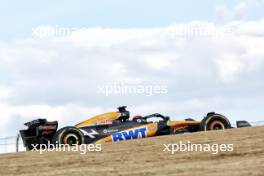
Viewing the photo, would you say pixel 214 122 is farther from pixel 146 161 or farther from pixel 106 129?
pixel 146 161

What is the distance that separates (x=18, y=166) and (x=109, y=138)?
5.96 metres

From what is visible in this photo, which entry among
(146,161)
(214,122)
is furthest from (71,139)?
(146,161)

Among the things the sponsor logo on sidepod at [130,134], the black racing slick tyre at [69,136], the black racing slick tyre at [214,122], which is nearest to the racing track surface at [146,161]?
the black racing slick tyre at [69,136]

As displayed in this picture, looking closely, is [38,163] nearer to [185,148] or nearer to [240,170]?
[185,148]

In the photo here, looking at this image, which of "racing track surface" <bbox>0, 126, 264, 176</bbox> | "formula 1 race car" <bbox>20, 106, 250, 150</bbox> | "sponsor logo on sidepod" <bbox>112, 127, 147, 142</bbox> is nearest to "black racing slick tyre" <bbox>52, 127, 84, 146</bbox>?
"formula 1 race car" <bbox>20, 106, 250, 150</bbox>

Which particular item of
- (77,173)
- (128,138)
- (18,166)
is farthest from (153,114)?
(77,173)

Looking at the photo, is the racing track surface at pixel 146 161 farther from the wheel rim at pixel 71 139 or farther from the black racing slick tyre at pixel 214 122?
the black racing slick tyre at pixel 214 122

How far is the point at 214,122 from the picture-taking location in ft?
70.9

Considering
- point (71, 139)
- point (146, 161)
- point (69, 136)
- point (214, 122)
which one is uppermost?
point (214, 122)

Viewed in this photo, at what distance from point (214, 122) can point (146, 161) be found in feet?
27.9

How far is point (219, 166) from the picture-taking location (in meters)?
12.3

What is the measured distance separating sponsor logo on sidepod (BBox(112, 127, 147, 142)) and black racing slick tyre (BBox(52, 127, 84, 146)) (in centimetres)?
117

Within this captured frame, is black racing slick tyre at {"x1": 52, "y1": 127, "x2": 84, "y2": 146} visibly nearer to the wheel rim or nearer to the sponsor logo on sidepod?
the wheel rim

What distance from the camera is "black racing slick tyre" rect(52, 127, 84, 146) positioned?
19.9m
